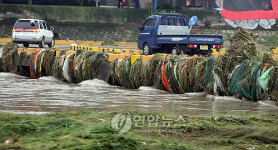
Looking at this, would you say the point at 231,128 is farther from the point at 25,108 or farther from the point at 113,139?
the point at 25,108

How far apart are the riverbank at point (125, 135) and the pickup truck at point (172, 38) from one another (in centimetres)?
1542

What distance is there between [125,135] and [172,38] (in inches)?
689

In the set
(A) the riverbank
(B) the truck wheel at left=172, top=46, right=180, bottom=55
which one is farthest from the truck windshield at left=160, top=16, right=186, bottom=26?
(A) the riverbank

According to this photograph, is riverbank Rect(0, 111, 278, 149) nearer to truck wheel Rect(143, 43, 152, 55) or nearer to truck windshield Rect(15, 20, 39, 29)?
truck wheel Rect(143, 43, 152, 55)

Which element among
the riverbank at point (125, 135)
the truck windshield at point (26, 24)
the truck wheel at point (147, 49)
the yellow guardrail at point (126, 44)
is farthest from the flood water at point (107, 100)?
the yellow guardrail at point (126, 44)

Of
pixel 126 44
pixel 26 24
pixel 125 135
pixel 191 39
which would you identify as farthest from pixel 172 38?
pixel 126 44

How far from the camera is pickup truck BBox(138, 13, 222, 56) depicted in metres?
22.9

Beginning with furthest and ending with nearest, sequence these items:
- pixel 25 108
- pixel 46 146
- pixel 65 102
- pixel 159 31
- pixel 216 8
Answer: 1. pixel 216 8
2. pixel 159 31
3. pixel 65 102
4. pixel 25 108
5. pixel 46 146

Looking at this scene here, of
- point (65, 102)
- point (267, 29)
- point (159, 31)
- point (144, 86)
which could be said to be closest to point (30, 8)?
point (267, 29)

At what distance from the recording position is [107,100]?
40.3ft

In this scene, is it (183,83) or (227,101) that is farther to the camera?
(183,83)

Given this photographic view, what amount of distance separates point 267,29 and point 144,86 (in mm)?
34554

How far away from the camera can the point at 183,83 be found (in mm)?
13891

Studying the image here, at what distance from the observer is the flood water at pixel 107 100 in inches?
410
